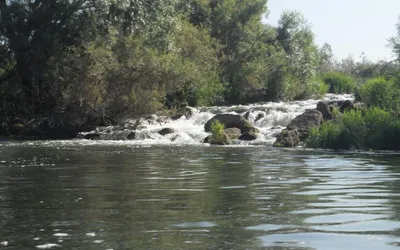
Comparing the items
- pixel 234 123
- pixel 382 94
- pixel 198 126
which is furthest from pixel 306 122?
pixel 198 126

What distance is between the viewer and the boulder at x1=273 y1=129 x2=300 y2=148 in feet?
84.6

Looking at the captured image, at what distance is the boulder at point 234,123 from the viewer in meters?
31.8

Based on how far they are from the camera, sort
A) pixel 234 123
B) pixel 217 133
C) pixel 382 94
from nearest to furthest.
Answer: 1. pixel 382 94
2. pixel 217 133
3. pixel 234 123

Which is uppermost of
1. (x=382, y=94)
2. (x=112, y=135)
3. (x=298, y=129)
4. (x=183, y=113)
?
(x=382, y=94)

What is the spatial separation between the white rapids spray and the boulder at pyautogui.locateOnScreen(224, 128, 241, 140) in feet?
3.48

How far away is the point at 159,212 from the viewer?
8.01m

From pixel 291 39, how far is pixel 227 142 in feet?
120

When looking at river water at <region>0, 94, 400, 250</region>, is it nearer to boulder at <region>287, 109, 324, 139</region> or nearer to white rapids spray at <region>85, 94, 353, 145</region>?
boulder at <region>287, 109, 324, 139</region>

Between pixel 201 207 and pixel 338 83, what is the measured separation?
2348 inches

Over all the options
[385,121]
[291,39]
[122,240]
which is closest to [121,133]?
[385,121]

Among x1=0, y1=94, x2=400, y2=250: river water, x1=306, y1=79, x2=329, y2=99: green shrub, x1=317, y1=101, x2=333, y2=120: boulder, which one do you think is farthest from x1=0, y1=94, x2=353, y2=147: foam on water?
x1=306, y1=79, x2=329, y2=99: green shrub

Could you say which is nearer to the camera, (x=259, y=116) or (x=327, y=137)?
(x=327, y=137)

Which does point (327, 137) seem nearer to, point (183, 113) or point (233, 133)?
point (233, 133)

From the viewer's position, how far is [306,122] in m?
28.9
